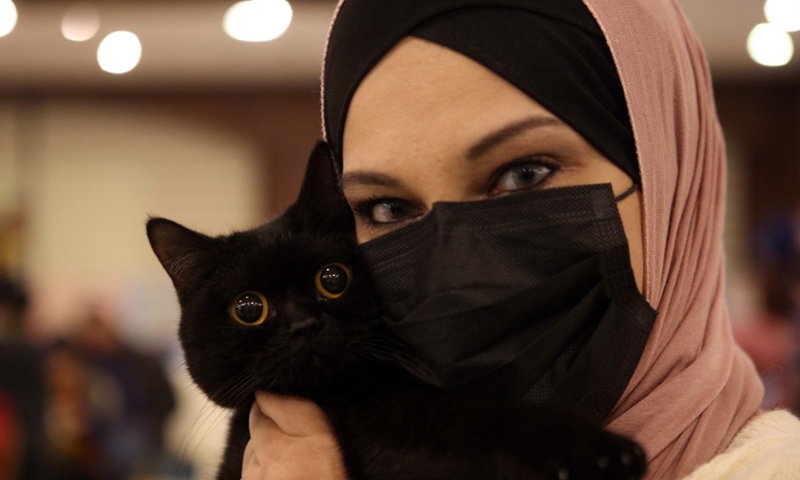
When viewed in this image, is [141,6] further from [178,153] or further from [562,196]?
[562,196]

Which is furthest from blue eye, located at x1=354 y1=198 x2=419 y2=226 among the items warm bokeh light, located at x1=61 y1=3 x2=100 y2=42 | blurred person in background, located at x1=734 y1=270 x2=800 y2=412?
warm bokeh light, located at x1=61 y1=3 x2=100 y2=42

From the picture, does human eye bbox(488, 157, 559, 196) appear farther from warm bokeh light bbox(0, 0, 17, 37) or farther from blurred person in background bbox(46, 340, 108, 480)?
warm bokeh light bbox(0, 0, 17, 37)

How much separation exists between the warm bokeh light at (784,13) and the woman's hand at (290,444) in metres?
4.40

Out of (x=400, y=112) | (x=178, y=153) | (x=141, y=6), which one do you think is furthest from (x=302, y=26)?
(x=400, y=112)

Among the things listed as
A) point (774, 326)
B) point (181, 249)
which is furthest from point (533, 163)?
point (774, 326)

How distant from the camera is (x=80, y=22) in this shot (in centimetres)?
529

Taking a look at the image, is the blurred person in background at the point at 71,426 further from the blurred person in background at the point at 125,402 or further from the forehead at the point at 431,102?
the forehead at the point at 431,102

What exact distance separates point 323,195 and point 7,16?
4433mm

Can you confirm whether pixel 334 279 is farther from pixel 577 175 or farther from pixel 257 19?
pixel 257 19

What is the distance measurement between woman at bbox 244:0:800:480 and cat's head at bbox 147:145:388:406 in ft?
0.25

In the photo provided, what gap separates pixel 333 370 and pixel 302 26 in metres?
4.55

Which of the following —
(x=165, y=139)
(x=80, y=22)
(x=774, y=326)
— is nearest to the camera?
(x=774, y=326)

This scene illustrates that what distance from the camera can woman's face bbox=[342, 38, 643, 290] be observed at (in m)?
1.10

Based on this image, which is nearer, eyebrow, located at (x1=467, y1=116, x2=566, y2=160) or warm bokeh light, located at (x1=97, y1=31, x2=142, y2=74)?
eyebrow, located at (x1=467, y1=116, x2=566, y2=160)
